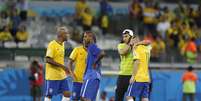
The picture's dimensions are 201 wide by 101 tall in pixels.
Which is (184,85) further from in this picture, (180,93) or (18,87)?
(18,87)

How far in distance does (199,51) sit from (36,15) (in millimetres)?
7200

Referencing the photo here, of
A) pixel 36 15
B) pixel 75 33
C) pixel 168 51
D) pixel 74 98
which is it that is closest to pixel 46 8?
pixel 36 15

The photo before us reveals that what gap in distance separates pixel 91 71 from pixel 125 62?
1.01 meters

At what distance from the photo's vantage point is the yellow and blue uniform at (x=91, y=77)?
15102 millimetres

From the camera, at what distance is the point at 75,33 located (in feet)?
89.1

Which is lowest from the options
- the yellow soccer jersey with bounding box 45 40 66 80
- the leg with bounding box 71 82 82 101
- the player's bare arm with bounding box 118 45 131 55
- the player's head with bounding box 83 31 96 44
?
the leg with bounding box 71 82 82 101

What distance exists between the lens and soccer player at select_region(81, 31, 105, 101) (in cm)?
1511

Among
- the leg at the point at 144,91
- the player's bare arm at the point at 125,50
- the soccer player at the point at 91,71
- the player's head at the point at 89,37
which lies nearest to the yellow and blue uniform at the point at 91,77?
the soccer player at the point at 91,71

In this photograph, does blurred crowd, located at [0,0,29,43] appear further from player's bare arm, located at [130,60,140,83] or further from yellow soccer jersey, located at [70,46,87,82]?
player's bare arm, located at [130,60,140,83]

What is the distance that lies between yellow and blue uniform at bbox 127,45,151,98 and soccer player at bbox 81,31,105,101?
2.65 ft

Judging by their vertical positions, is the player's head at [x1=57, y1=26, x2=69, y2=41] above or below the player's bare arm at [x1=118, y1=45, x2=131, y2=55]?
→ above

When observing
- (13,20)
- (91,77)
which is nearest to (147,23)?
(13,20)

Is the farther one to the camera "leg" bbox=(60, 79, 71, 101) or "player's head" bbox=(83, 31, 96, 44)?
"leg" bbox=(60, 79, 71, 101)

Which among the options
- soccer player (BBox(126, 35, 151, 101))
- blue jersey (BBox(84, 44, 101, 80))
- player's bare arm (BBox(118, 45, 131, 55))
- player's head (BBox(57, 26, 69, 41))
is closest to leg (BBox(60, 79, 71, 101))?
blue jersey (BBox(84, 44, 101, 80))
